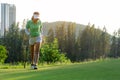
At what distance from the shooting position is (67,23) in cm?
11862

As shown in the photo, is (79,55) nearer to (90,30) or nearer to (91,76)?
(90,30)

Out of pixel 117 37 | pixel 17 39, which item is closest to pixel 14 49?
pixel 17 39

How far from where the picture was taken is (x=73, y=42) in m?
102

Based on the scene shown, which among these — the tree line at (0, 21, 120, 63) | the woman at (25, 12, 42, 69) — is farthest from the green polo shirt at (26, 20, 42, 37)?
the tree line at (0, 21, 120, 63)

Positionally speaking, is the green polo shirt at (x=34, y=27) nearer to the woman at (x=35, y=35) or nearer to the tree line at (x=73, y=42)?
the woman at (x=35, y=35)

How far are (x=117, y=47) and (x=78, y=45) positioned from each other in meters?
10.9

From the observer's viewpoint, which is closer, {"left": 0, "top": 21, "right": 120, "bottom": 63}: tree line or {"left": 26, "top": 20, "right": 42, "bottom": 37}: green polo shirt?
{"left": 26, "top": 20, "right": 42, "bottom": 37}: green polo shirt

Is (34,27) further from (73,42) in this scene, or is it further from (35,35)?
(73,42)

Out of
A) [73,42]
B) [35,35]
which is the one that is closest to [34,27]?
[35,35]

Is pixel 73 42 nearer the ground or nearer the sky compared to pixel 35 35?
nearer the sky

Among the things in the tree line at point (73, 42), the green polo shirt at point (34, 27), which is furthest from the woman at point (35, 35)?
the tree line at point (73, 42)

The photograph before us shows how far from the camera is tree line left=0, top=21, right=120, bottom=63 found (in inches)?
3593

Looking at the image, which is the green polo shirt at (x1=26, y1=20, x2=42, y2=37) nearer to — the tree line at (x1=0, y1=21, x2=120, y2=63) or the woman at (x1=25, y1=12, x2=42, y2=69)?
the woman at (x1=25, y1=12, x2=42, y2=69)

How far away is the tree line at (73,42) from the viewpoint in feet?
299
